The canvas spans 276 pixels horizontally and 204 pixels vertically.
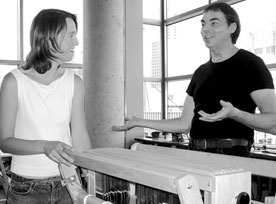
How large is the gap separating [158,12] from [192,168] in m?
7.34

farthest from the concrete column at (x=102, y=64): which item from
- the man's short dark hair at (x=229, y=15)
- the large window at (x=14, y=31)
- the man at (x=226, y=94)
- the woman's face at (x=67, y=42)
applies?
the woman's face at (x=67, y=42)

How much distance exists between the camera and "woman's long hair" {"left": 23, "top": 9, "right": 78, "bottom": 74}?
1271 mm

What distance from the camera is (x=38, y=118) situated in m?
1.29

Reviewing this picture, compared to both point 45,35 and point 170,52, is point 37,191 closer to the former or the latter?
point 45,35

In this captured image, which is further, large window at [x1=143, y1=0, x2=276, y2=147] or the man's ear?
large window at [x1=143, y1=0, x2=276, y2=147]

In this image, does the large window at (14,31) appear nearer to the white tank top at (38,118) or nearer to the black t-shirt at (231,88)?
the black t-shirt at (231,88)

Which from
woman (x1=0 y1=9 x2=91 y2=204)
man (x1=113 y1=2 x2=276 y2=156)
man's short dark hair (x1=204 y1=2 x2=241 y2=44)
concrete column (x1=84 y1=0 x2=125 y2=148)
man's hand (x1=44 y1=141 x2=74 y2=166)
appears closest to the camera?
man's hand (x1=44 y1=141 x2=74 y2=166)

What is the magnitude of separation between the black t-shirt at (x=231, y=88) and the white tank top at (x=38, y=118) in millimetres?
950

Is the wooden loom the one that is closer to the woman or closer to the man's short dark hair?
the woman

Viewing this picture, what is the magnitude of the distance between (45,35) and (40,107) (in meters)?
0.24

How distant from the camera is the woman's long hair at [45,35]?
1271 millimetres

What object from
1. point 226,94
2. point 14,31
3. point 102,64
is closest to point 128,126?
point 226,94

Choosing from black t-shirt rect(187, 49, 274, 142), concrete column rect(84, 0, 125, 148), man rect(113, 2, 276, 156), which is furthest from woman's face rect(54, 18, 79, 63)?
concrete column rect(84, 0, 125, 148)

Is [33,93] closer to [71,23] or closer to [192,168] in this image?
[71,23]
